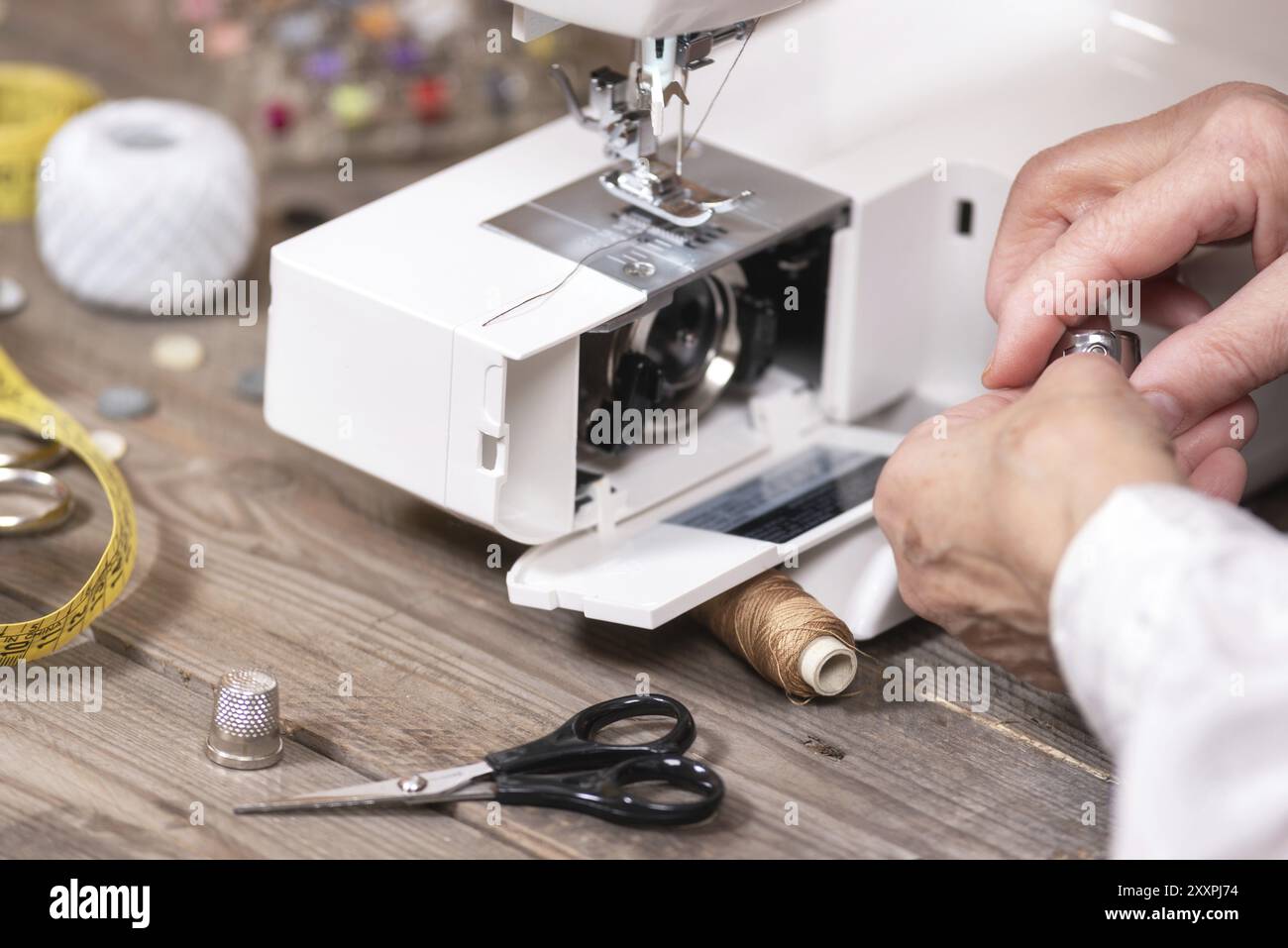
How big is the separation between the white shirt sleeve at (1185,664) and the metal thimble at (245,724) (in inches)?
16.1

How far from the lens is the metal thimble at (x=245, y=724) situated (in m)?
0.92

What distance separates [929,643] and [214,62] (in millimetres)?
920

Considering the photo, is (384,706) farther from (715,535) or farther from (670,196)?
(670,196)

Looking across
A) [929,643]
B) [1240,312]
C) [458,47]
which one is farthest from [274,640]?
[458,47]

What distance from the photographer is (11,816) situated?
2.92ft

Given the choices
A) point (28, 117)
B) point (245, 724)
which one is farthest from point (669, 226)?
point (28, 117)

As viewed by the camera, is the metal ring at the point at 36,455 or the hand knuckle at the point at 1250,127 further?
the metal ring at the point at 36,455

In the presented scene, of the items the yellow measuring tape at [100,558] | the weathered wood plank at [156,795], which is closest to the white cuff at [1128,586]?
the weathered wood plank at [156,795]

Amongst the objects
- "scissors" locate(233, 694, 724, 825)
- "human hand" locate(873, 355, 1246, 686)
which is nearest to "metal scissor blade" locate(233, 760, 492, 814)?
"scissors" locate(233, 694, 724, 825)

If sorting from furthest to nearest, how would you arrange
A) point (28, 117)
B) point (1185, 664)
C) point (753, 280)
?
1. point (28, 117)
2. point (753, 280)
3. point (1185, 664)

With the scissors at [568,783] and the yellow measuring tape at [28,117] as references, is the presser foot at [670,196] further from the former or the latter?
the yellow measuring tape at [28,117]

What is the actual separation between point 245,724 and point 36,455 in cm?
35

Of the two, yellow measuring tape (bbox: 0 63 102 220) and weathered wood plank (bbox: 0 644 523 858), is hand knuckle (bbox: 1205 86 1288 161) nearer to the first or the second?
weathered wood plank (bbox: 0 644 523 858)

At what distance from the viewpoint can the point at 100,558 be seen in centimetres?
111
